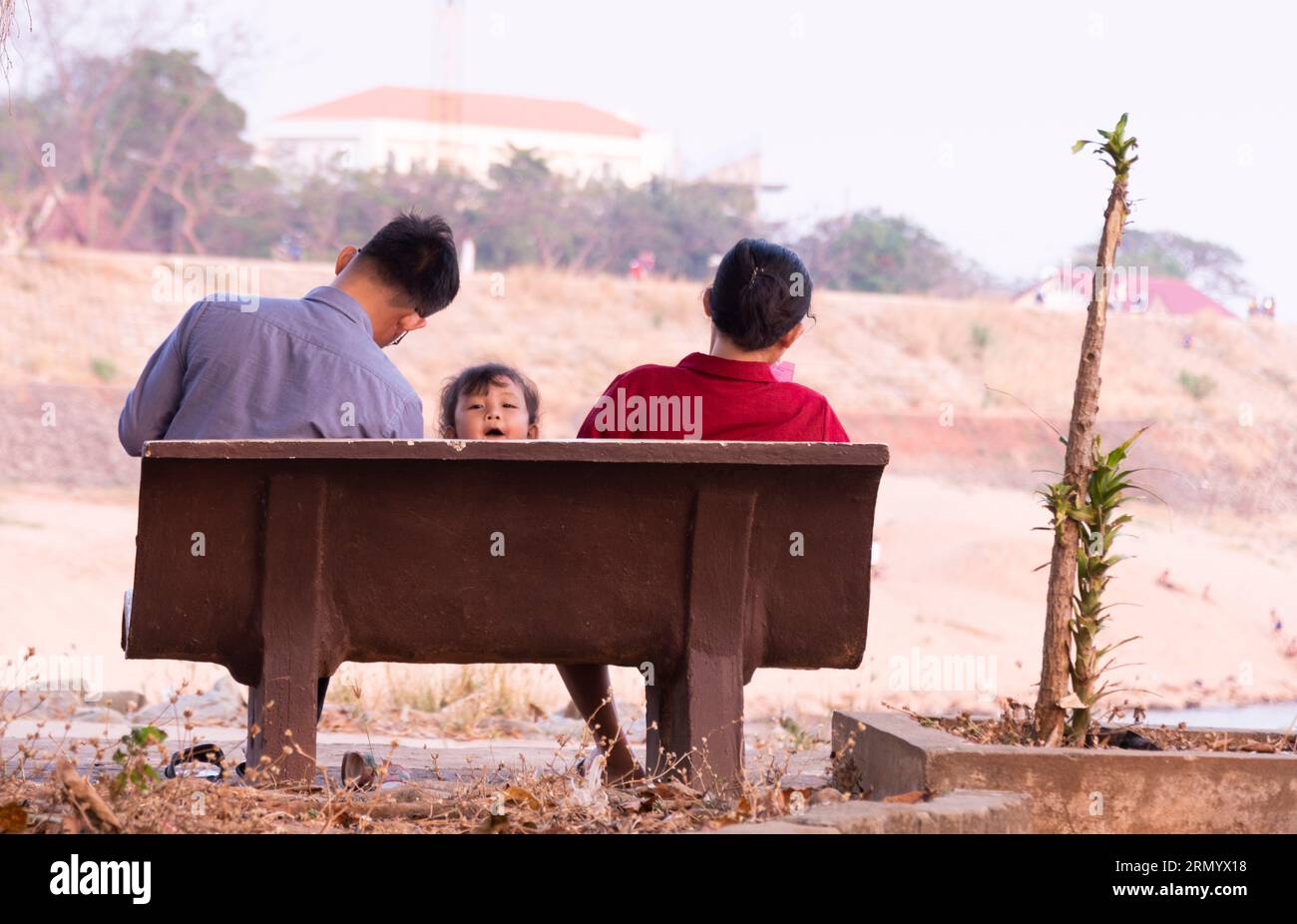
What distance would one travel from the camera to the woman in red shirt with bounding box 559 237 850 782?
4000mm

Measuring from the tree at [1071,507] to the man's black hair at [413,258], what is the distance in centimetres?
159

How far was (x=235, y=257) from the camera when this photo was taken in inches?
1489

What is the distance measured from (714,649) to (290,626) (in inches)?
35.6

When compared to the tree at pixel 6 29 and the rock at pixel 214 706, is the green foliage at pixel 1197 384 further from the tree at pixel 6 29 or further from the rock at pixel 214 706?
the tree at pixel 6 29

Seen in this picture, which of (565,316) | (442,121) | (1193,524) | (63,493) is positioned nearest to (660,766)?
(63,493)

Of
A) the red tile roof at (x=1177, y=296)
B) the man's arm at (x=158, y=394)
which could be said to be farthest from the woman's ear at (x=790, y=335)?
the red tile roof at (x=1177, y=296)

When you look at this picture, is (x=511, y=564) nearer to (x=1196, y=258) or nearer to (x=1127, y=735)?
(x=1127, y=735)

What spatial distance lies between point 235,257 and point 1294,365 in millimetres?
23480

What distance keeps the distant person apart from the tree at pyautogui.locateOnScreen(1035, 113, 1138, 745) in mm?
1556

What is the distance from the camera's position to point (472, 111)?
58062mm

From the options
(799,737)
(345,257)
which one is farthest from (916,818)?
(799,737)
